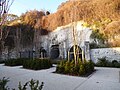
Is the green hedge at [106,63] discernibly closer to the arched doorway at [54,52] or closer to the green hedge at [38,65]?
the green hedge at [38,65]

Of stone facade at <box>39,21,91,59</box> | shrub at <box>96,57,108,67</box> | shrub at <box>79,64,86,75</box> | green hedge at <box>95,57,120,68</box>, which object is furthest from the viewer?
stone facade at <box>39,21,91,59</box>

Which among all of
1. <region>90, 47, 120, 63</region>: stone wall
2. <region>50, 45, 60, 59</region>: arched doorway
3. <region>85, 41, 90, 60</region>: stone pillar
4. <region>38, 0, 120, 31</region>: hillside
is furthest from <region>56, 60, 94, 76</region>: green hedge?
<region>50, 45, 60, 59</region>: arched doorway

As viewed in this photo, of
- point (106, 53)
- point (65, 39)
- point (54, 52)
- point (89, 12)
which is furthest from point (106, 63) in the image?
point (54, 52)

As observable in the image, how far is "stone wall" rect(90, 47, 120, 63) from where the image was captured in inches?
522

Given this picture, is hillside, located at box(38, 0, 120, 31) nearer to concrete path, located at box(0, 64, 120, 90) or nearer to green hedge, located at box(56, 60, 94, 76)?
green hedge, located at box(56, 60, 94, 76)

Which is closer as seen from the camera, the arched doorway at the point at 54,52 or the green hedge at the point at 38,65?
the green hedge at the point at 38,65

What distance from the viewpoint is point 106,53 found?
13.8 metres

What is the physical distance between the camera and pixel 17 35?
19484mm

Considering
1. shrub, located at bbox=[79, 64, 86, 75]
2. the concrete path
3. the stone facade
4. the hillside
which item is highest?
the hillside

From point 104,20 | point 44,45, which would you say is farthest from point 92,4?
point 44,45

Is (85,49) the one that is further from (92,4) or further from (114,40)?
(92,4)

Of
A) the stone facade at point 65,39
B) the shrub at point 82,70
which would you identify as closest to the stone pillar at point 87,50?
the stone facade at point 65,39

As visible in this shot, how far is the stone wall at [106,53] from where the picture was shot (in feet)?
43.5

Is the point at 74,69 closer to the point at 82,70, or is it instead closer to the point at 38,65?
the point at 82,70
